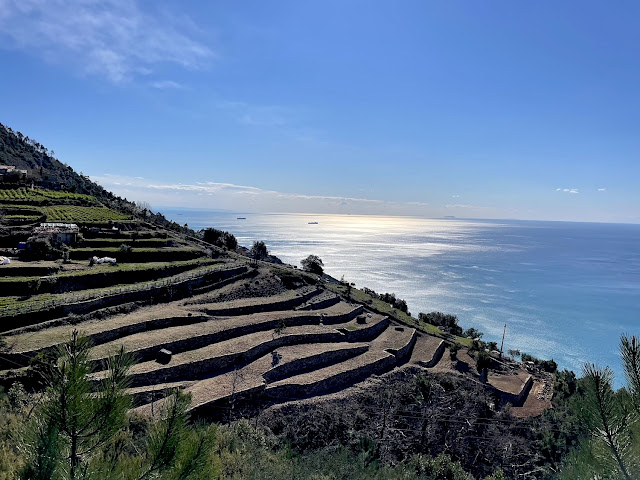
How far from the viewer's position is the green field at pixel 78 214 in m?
35.5

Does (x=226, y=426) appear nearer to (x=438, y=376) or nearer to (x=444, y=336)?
(x=438, y=376)

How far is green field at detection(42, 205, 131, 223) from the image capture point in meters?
35.5

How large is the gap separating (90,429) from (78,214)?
134 feet

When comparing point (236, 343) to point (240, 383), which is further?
point (236, 343)

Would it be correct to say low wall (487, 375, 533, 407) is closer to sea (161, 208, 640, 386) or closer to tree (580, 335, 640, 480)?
sea (161, 208, 640, 386)

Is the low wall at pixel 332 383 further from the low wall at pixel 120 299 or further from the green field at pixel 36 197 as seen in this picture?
the green field at pixel 36 197

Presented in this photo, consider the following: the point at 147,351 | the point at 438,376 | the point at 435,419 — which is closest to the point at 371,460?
the point at 435,419

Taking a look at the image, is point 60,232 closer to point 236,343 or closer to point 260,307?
point 260,307

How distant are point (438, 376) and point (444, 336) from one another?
873 centimetres

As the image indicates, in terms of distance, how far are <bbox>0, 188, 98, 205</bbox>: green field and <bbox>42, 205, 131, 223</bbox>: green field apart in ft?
6.15

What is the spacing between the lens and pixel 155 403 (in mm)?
14789

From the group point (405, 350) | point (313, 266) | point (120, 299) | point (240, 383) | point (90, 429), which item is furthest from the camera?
point (313, 266)

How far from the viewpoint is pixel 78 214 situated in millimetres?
37906

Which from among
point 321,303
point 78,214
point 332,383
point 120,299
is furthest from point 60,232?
point 332,383
